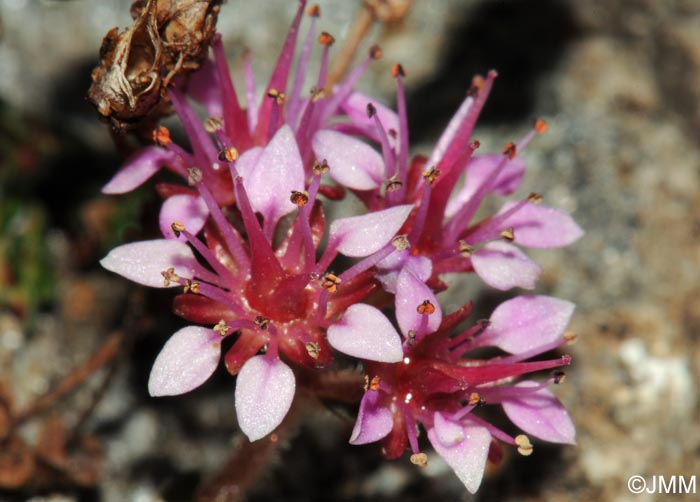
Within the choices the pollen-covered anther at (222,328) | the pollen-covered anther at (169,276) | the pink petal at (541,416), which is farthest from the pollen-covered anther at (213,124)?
the pink petal at (541,416)

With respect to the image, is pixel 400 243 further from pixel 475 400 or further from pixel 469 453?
pixel 469 453

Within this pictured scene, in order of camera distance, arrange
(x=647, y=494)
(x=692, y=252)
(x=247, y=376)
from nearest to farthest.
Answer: (x=247, y=376), (x=647, y=494), (x=692, y=252)

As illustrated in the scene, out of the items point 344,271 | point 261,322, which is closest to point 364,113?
point 344,271

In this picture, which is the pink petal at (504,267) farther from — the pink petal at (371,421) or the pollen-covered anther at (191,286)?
the pollen-covered anther at (191,286)

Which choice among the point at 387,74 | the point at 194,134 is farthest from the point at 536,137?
the point at 194,134

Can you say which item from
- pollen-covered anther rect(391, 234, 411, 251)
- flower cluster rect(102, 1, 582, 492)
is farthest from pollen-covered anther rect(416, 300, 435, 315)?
pollen-covered anther rect(391, 234, 411, 251)

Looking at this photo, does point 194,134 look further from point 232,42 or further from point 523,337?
point 232,42
